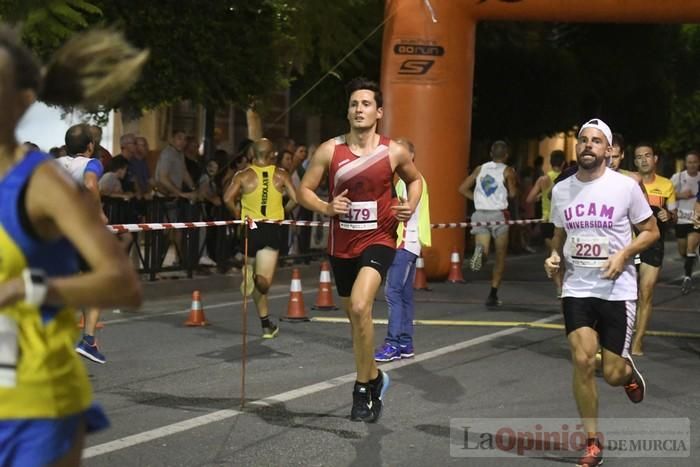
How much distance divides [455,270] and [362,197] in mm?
10768

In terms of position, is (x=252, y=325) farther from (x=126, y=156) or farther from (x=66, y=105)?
(x=66, y=105)

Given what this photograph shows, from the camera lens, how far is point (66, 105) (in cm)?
346

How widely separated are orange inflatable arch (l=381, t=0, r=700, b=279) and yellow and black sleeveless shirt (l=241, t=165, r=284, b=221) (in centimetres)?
647

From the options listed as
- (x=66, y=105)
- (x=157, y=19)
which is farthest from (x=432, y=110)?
(x=66, y=105)

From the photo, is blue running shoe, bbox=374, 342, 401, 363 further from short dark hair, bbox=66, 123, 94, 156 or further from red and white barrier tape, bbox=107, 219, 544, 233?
short dark hair, bbox=66, 123, 94, 156

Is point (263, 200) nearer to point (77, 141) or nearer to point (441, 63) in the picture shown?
point (77, 141)

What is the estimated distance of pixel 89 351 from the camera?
1030 cm

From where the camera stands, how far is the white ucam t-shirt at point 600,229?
7.21 meters

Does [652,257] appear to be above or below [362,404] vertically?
above

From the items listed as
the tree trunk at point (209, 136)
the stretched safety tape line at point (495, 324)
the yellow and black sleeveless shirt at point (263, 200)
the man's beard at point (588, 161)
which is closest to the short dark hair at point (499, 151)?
the stretched safety tape line at point (495, 324)

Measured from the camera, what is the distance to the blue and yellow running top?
3326 mm

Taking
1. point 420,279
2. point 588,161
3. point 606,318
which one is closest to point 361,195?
point 588,161

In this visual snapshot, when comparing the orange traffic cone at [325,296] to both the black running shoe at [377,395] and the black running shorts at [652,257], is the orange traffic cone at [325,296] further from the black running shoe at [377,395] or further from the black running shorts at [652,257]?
the black running shoe at [377,395]

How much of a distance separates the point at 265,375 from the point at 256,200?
9.35 feet
